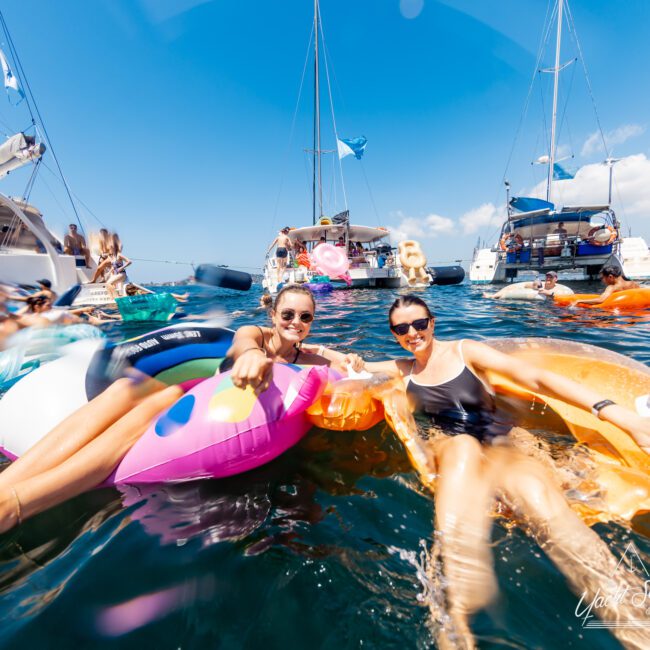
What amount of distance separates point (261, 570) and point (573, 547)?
123 centimetres

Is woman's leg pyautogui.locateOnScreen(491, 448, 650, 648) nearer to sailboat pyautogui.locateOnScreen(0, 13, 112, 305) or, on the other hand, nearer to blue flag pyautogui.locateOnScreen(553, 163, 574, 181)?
sailboat pyautogui.locateOnScreen(0, 13, 112, 305)

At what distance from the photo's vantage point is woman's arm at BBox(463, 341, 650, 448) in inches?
54.9

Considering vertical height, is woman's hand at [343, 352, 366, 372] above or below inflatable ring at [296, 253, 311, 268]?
below

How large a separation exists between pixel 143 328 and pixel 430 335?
6.32 metres

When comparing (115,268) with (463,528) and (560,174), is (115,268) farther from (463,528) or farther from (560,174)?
(560,174)

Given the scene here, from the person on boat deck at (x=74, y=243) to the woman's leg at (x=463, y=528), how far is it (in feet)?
50.1

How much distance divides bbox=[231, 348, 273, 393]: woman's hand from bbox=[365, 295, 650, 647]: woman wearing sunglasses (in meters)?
1.00

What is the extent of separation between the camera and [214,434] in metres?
1.60

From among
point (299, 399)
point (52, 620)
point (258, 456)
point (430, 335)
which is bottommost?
point (52, 620)

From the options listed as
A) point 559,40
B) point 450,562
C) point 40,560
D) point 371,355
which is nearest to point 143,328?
point 371,355

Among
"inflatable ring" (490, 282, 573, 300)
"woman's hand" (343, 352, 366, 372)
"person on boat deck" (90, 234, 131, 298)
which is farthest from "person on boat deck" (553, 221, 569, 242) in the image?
"person on boat deck" (90, 234, 131, 298)

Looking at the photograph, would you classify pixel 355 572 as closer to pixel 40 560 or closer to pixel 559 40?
pixel 40 560

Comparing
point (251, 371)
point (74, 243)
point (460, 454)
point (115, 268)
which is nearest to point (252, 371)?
point (251, 371)

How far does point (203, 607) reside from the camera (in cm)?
107
